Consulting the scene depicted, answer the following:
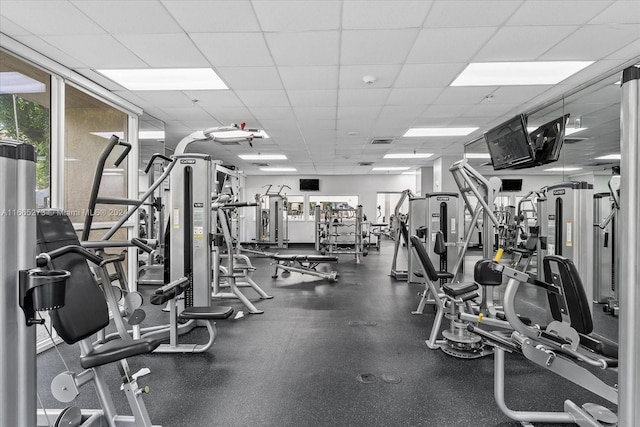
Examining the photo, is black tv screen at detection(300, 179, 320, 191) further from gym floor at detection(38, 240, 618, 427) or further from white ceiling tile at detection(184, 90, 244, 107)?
gym floor at detection(38, 240, 618, 427)

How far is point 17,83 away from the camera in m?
3.24

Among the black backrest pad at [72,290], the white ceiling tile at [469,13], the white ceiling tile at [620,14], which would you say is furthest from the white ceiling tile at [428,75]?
the black backrest pad at [72,290]

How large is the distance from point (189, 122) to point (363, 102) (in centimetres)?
296

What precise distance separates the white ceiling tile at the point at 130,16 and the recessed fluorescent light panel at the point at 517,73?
291cm

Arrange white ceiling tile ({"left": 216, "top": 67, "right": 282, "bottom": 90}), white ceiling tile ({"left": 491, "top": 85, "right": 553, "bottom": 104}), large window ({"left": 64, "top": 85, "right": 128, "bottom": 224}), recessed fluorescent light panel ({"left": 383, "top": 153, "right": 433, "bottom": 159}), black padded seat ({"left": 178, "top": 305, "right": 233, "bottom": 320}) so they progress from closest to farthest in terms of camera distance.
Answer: black padded seat ({"left": 178, "top": 305, "right": 233, "bottom": 320})
white ceiling tile ({"left": 216, "top": 67, "right": 282, "bottom": 90})
large window ({"left": 64, "top": 85, "right": 128, "bottom": 224})
white ceiling tile ({"left": 491, "top": 85, "right": 553, "bottom": 104})
recessed fluorescent light panel ({"left": 383, "top": 153, "right": 433, "bottom": 159})

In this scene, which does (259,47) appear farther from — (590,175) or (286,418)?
(590,175)

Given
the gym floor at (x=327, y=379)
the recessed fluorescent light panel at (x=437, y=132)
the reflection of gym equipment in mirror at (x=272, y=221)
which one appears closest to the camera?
the gym floor at (x=327, y=379)

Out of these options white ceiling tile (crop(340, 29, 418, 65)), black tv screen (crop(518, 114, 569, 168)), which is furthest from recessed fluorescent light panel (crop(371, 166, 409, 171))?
white ceiling tile (crop(340, 29, 418, 65))

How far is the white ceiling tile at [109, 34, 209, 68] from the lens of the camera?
301 centimetres

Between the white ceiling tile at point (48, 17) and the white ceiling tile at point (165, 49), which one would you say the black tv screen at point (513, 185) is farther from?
the white ceiling tile at point (48, 17)

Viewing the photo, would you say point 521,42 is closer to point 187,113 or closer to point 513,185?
point 187,113

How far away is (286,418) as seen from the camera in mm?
2064

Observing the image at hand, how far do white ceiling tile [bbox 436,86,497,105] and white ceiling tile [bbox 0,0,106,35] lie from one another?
3715mm

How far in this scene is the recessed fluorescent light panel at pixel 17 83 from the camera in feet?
10.3
